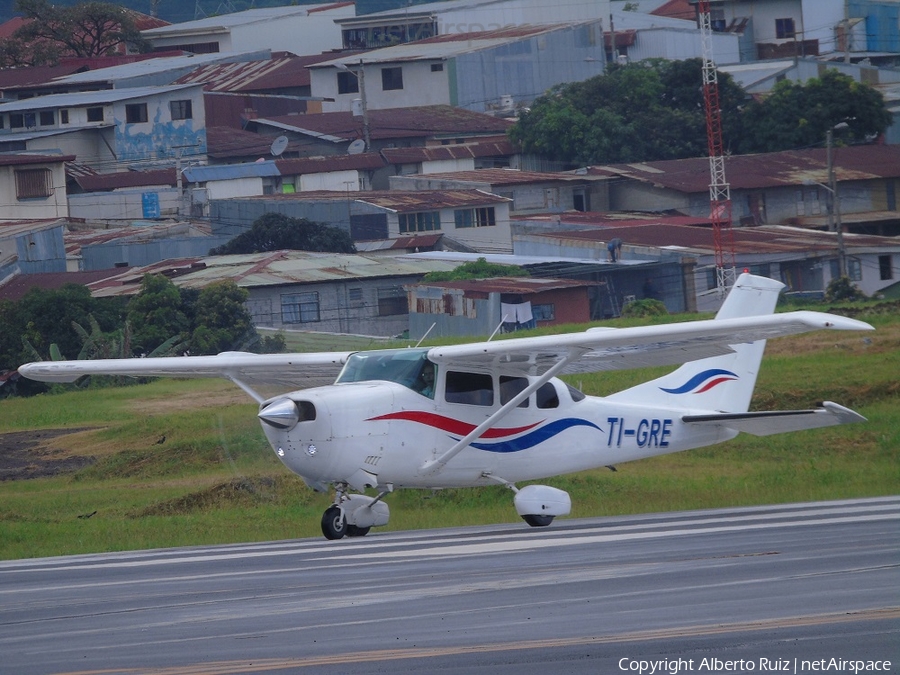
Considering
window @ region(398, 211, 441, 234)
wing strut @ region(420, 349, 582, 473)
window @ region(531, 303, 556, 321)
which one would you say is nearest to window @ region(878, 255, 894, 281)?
window @ region(531, 303, 556, 321)

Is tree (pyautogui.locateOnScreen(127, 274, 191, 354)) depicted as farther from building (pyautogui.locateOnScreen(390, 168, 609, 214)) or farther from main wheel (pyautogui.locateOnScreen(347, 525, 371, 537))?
main wheel (pyautogui.locateOnScreen(347, 525, 371, 537))

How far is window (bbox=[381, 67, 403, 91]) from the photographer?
3255 inches

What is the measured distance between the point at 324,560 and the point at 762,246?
3799cm

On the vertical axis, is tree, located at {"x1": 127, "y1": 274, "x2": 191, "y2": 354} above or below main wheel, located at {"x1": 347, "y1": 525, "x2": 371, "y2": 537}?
above

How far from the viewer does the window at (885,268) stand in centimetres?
4744

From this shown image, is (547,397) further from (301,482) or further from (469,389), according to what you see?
(301,482)

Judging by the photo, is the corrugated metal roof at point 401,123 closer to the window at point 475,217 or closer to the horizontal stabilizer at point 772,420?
the window at point 475,217

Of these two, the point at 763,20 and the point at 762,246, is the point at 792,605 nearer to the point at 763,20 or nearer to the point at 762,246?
the point at 762,246

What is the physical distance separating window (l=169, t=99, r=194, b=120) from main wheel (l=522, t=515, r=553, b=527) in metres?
65.8

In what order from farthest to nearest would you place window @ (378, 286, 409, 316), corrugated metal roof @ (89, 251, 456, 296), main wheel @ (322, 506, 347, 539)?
window @ (378, 286, 409, 316), corrugated metal roof @ (89, 251, 456, 296), main wheel @ (322, 506, 347, 539)

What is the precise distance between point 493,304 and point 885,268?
1663cm

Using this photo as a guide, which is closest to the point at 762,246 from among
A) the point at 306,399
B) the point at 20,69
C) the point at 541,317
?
the point at 541,317

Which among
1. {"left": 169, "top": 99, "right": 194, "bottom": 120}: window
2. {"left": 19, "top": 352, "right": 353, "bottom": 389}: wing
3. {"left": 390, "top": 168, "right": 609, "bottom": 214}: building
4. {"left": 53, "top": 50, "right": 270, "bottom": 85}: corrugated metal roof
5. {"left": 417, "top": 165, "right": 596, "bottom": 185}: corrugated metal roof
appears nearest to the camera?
{"left": 19, "top": 352, "right": 353, "bottom": 389}: wing

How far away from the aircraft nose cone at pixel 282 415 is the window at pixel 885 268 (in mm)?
39388
